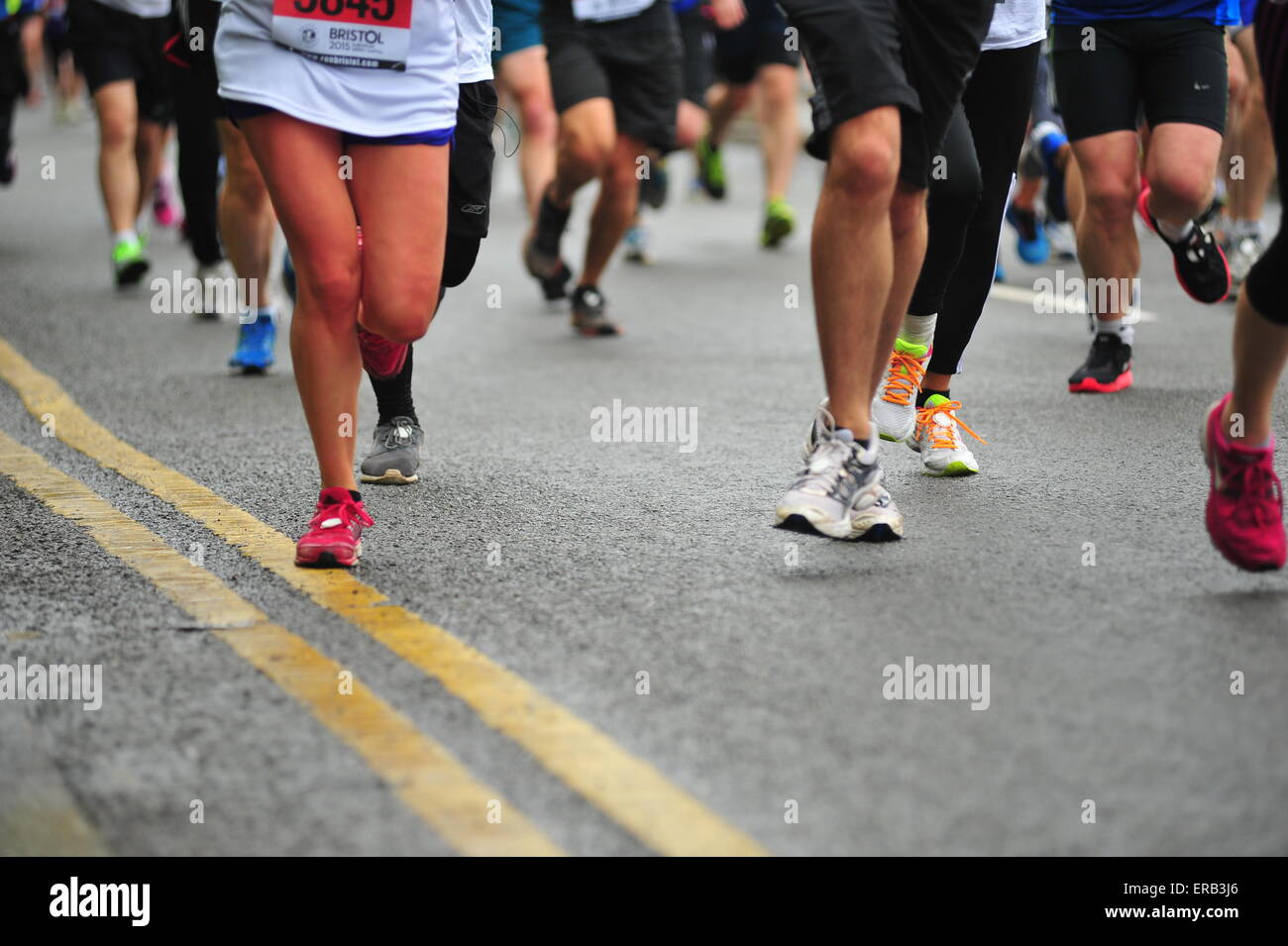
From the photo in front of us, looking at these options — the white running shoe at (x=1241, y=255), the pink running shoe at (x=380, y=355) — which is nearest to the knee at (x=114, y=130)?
the pink running shoe at (x=380, y=355)

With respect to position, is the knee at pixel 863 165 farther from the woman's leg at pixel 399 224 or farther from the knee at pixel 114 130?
the knee at pixel 114 130

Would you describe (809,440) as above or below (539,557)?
above

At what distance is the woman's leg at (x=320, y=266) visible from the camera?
3701mm

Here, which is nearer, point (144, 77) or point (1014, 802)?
point (1014, 802)

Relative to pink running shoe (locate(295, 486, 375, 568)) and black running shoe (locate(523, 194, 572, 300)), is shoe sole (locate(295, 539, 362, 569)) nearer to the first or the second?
pink running shoe (locate(295, 486, 375, 568))

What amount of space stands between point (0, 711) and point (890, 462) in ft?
8.99

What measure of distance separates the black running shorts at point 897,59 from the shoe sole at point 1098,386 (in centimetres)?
218

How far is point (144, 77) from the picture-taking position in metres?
8.89

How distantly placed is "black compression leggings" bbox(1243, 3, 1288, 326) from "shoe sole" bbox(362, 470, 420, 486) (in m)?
2.37

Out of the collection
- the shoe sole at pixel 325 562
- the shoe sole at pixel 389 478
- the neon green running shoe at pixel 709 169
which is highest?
the shoe sole at pixel 325 562

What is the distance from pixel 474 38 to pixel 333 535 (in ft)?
4.70

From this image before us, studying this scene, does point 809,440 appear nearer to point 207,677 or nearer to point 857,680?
point 857,680

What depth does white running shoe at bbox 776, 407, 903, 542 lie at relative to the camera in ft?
12.2

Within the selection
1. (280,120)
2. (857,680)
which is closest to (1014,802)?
(857,680)
